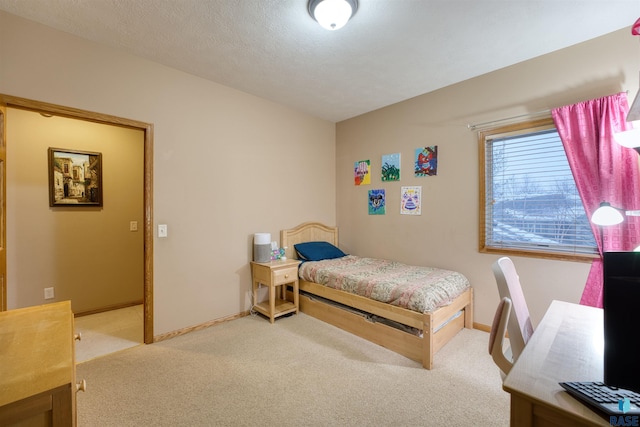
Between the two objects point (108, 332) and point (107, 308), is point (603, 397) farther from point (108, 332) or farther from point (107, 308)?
point (107, 308)

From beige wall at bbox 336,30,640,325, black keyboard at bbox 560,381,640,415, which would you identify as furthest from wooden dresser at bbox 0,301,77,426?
beige wall at bbox 336,30,640,325

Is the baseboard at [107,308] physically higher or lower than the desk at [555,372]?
lower

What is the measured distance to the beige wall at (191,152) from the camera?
2.07 meters

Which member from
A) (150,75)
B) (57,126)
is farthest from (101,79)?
(57,126)

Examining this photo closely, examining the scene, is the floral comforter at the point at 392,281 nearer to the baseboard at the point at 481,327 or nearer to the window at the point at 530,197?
the baseboard at the point at 481,327

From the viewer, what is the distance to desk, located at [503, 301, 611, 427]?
75cm

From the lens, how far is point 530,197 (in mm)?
2582

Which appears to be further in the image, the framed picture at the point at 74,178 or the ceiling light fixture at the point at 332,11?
Result: the framed picture at the point at 74,178

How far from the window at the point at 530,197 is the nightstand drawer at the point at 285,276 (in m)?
2.07

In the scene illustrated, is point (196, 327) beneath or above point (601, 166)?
beneath

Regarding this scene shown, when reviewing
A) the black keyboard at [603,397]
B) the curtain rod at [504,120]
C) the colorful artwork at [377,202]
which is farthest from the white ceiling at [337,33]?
the black keyboard at [603,397]

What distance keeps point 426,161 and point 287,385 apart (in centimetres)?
272

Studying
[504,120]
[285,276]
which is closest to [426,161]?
[504,120]

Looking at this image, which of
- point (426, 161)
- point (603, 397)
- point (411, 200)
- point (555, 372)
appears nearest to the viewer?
point (603, 397)
